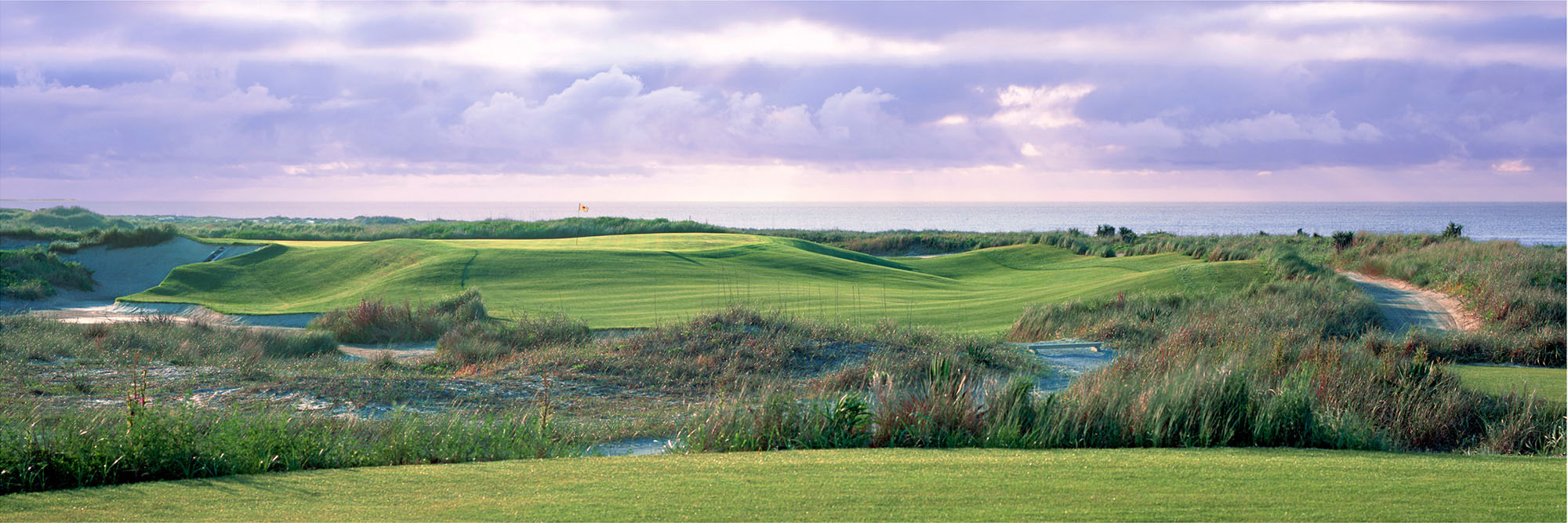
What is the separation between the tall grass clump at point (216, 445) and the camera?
213 inches

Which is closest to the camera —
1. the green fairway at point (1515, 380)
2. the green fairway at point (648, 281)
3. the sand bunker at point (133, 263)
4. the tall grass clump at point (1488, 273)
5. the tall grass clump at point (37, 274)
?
the green fairway at point (1515, 380)

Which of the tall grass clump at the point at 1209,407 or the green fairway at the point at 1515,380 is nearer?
the tall grass clump at the point at 1209,407

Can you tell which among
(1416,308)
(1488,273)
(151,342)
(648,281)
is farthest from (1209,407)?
(648,281)

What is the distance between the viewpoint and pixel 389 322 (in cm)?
1750

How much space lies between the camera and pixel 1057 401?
7375 millimetres

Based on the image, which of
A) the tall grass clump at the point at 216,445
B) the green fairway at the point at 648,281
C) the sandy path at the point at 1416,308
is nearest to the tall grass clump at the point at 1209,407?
the tall grass clump at the point at 216,445

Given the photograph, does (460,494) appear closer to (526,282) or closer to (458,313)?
(458,313)

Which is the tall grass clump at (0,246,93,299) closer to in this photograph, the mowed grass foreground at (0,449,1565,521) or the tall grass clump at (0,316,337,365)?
the tall grass clump at (0,316,337,365)

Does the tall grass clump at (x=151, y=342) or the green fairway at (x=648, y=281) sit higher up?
the green fairway at (x=648, y=281)

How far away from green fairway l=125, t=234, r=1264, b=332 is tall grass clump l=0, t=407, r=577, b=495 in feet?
34.6

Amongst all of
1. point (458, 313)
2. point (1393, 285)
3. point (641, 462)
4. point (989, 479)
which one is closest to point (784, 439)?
point (641, 462)

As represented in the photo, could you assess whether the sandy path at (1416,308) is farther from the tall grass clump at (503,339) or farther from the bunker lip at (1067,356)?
the tall grass clump at (503,339)

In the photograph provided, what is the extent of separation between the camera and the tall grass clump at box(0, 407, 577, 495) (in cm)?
542

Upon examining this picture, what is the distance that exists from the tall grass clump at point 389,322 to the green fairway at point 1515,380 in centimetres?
1570
